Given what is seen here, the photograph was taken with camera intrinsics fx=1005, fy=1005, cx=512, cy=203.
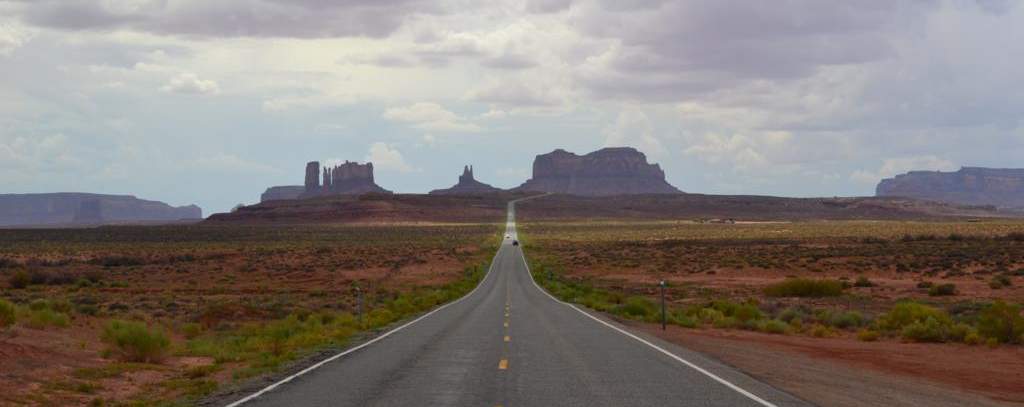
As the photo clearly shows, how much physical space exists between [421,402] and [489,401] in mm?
878

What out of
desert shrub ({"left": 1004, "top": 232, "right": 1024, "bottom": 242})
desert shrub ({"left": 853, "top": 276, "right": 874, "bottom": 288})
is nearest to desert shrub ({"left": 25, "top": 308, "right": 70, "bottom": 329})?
desert shrub ({"left": 853, "top": 276, "right": 874, "bottom": 288})

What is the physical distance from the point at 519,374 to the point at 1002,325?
43.2ft

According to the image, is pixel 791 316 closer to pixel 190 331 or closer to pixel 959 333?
pixel 959 333

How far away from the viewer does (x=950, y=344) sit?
23.5m

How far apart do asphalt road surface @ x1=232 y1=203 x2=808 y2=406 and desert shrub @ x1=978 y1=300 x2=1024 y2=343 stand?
7.68m

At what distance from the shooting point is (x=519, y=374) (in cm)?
1588

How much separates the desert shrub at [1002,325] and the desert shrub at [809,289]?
2029 cm

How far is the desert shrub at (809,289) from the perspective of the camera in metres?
44.0

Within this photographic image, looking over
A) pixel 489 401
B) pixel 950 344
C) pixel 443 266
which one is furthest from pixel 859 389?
pixel 443 266

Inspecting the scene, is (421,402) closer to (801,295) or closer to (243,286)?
(801,295)

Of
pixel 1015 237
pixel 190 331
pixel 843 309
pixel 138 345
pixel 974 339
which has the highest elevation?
pixel 1015 237

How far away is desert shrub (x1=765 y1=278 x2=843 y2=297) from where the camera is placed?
44.0 meters

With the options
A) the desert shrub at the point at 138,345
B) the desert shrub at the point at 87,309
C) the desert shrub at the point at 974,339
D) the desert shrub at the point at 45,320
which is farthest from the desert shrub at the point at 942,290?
the desert shrub at the point at 45,320

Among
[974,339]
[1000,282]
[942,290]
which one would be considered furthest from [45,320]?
[1000,282]
